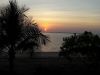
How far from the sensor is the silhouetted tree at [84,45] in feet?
59.0

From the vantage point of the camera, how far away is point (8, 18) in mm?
15172

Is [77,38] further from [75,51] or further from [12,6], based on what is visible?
[12,6]

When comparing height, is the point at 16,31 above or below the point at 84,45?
above

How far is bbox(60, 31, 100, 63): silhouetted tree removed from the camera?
59.0 ft

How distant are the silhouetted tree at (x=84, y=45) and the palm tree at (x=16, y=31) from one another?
11.6ft

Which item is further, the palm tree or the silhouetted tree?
the silhouetted tree

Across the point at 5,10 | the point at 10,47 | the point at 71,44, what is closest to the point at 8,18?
the point at 5,10

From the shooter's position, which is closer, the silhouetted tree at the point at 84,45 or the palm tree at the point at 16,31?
the palm tree at the point at 16,31

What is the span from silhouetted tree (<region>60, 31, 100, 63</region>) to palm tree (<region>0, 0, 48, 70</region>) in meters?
3.54

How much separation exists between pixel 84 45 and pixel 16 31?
5332mm

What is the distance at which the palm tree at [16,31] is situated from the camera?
15.1 meters

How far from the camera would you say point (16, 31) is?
1544cm

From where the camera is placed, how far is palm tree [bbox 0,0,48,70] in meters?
15.1

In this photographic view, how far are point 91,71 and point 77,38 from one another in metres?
2.55
